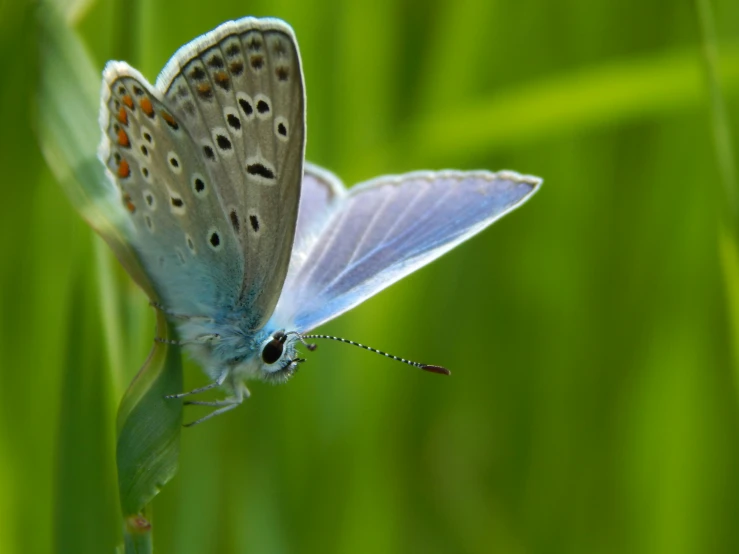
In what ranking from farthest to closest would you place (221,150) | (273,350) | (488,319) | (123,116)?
(488,319) → (273,350) → (221,150) → (123,116)

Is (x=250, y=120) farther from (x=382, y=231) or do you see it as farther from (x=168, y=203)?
(x=382, y=231)

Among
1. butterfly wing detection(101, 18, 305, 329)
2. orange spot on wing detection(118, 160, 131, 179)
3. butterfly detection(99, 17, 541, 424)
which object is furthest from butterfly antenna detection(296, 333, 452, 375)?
orange spot on wing detection(118, 160, 131, 179)

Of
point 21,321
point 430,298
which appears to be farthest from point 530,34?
point 21,321

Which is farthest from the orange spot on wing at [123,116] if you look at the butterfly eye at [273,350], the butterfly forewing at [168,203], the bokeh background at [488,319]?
the butterfly eye at [273,350]

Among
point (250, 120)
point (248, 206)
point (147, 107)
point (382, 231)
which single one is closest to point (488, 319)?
point (382, 231)

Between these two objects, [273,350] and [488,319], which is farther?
[488,319]

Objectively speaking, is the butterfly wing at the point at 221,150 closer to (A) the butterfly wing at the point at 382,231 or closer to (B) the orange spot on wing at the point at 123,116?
(B) the orange spot on wing at the point at 123,116

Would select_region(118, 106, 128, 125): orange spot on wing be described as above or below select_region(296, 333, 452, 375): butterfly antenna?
above

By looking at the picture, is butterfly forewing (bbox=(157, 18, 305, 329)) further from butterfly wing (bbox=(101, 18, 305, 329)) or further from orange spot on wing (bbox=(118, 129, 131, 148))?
orange spot on wing (bbox=(118, 129, 131, 148))

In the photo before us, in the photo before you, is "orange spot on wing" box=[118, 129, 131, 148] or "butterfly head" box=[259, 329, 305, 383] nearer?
A: "orange spot on wing" box=[118, 129, 131, 148]
